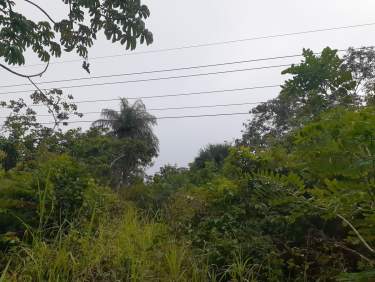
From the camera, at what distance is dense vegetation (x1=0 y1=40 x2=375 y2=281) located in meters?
2.36

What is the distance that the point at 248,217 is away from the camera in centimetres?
435

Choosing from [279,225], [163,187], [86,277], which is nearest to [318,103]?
[279,225]

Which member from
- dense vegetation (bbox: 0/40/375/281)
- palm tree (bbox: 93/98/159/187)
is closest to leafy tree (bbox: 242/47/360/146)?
dense vegetation (bbox: 0/40/375/281)

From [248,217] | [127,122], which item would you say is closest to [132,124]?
[127,122]

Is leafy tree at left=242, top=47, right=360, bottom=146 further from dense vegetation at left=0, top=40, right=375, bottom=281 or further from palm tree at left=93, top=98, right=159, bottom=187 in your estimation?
palm tree at left=93, top=98, right=159, bottom=187

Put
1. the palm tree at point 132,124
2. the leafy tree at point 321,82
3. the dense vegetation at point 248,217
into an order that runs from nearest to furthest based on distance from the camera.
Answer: the dense vegetation at point 248,217 < the leafy tree at point 321,82 < the palm tree at point 132,124

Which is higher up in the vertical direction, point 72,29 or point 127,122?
point 127,122

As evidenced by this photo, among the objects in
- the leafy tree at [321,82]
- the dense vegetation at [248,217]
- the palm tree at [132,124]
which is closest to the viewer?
the dense vegetation at [248,217]

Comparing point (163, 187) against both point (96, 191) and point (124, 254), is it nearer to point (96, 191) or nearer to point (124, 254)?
point (96, 191)

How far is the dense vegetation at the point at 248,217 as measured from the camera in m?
2.36

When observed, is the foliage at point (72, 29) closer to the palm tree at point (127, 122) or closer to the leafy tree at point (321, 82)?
the leafy tree at point (321, 82)

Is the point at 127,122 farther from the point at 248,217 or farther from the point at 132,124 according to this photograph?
the point at 248,217

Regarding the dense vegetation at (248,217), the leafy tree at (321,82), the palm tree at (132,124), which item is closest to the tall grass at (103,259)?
the dense vegetation at (248,217)

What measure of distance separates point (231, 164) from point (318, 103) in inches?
101
